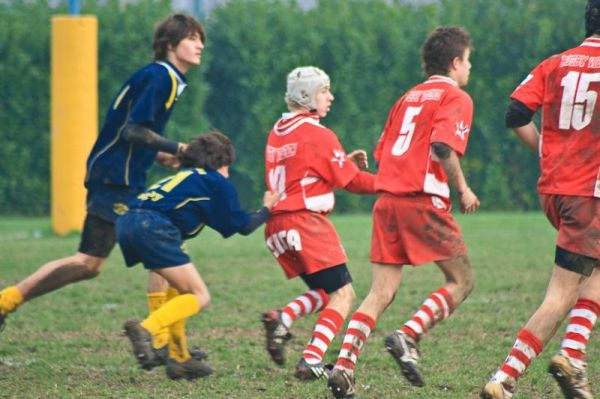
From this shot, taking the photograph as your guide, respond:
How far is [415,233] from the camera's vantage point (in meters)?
6.19

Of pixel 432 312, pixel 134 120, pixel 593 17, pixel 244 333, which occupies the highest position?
pixel 593 17

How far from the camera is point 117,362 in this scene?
23.1ft

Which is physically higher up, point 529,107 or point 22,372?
point 529,107

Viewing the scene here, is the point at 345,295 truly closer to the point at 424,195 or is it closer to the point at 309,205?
the point at 309,205

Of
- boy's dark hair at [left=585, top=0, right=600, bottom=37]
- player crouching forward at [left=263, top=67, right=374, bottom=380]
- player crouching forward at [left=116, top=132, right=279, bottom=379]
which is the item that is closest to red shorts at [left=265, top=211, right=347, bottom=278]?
player crouching forward at [left=263, top=67, right=374, bottom=380]

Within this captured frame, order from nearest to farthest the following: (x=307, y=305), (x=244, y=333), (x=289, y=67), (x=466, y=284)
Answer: (x=466, y=284) < (x=307, y=305) < (x=244, y=333) < (x=289, y=67)

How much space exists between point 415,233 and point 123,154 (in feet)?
5.93

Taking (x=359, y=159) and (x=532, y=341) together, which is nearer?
(x=532, y=341)

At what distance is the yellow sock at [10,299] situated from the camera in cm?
700

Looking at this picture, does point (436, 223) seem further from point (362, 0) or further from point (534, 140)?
point (362, 0)

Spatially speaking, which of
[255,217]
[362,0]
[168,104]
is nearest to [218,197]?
[255,217]

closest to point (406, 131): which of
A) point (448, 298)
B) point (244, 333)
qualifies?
point (448, 298)

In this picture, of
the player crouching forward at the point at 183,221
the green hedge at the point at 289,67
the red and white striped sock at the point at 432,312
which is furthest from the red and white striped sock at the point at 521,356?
the green hedge at the point at 289,67

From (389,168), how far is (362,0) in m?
14.3
